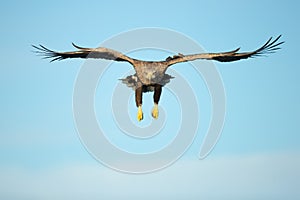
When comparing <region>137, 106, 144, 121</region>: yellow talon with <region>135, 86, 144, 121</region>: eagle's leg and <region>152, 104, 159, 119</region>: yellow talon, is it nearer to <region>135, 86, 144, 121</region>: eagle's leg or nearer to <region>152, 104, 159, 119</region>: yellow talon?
<region>135, 86, 144, 121</region>: eagle's leg

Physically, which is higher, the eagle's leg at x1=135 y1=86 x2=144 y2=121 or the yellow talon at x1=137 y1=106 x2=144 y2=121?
the eagle's leg at x1=135 y1=86 x2=144 y2=121

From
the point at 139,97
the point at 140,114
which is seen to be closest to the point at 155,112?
the point at 140,114

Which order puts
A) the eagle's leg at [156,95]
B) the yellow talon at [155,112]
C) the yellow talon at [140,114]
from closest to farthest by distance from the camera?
the yellow talon at [140,114]
the yellow talon at [155,112]
the eagle's leg at [156,95]

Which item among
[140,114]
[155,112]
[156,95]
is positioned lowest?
[140,114]

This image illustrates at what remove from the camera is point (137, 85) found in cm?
3409

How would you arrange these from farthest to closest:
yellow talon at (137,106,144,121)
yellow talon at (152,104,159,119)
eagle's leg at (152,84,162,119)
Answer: eagle's leg at (152,84,162,119), yellow talon at (152,104,159,119), yellow talon at (137,106,144,121)

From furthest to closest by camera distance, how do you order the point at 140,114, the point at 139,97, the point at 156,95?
the point at 156,95
the point at 139,97
the point at 140,114

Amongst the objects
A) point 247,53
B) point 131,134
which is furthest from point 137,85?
point 247,53

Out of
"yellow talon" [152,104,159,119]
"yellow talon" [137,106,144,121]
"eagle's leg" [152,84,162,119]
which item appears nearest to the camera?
"yellow talon" [137,106,144,121]

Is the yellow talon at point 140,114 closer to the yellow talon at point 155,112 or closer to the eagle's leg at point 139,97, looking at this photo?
the eagle's leg at point 139,97

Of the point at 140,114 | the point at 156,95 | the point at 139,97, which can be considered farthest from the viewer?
the point at 156,95

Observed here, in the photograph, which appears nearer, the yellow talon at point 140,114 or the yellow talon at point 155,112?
the yellow talon at point 140,114

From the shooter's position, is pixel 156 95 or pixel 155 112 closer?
pixel 155 112

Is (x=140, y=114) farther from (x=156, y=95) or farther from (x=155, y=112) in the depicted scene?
(x=156, y=95)
